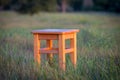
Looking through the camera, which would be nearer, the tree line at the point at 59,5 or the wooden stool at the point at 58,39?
the wooden stool at the point at 58,39

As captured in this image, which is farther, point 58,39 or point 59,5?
point 59,5

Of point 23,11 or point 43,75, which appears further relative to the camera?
point 23,11

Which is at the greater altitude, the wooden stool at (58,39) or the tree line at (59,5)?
the wooden stool at (58,39)

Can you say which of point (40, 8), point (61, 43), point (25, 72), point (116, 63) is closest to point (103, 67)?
point (116, 63)

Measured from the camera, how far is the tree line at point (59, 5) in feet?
100

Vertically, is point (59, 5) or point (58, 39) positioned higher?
point (58, 39)

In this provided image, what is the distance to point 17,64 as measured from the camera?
25.3 feet

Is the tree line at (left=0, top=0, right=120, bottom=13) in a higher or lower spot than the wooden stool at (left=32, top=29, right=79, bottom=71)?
lower

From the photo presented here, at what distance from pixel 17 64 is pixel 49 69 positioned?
2.75ft

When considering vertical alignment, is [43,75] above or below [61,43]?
below

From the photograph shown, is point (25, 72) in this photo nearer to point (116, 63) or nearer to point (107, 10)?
point (116, 63)

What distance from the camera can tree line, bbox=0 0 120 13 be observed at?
3060cm

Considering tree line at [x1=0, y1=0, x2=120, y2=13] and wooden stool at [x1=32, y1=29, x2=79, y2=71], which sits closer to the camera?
wooden stool at [x1=32, y1=29, x2=79, y2=71]

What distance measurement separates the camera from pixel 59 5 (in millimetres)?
51938
